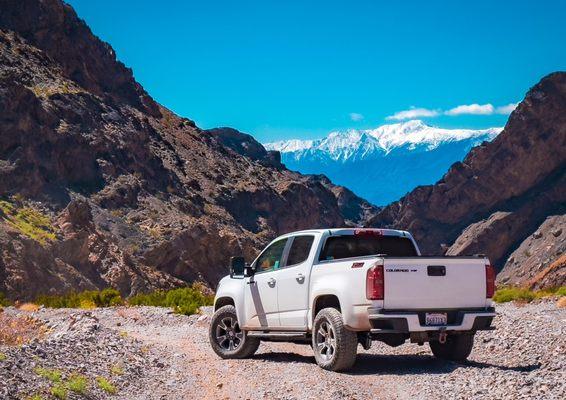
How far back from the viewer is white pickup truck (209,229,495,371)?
10.3 metres

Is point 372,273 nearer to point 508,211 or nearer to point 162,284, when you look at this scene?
point 162,284

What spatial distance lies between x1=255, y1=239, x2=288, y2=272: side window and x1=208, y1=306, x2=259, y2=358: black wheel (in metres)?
1.06

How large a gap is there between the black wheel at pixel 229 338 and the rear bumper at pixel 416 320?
353 centimetres

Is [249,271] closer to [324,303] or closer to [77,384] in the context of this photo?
[324,303]

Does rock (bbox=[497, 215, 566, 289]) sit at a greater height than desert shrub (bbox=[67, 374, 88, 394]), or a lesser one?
greater

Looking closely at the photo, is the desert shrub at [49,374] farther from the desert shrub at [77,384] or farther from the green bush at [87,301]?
the green bush at [87,301]

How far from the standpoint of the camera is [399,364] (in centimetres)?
1195

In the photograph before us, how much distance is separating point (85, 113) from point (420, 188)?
2733 inches

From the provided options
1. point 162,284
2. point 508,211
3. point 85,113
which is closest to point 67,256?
point 162,284

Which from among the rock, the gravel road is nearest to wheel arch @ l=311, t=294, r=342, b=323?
the gravel road

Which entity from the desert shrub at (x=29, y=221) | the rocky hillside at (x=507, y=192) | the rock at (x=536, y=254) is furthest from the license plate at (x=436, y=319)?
the rocky hillside at (x=507, y=192)

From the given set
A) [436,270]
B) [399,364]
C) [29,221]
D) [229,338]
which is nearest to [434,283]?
[436,270]

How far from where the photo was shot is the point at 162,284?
58.5m

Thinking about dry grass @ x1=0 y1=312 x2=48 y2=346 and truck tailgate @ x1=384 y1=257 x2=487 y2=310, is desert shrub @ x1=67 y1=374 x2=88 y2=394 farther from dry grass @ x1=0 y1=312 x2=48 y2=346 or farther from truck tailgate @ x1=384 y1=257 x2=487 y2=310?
dry grass @ x1=0 y1=312 x2=48 y2=346
